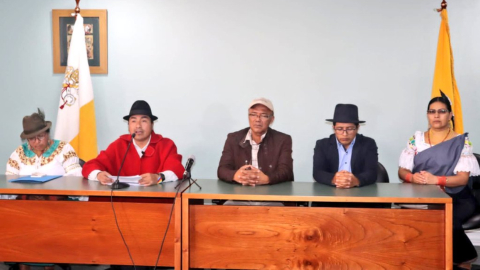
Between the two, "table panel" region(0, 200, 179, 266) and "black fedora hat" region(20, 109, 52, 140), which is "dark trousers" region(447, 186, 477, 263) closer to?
"table panel" region(0, 200, 179, 266)

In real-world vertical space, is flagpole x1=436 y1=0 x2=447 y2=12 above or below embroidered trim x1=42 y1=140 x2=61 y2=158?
above

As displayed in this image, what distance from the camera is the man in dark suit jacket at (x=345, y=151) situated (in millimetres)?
3285

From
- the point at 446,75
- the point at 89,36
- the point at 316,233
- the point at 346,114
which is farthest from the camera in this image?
the point at 89,36

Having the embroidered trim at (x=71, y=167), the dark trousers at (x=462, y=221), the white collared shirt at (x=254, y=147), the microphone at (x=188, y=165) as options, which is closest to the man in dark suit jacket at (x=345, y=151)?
the white collared shirt at (x=254, y=147)

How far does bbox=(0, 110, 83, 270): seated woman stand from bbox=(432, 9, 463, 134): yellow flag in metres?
2.82

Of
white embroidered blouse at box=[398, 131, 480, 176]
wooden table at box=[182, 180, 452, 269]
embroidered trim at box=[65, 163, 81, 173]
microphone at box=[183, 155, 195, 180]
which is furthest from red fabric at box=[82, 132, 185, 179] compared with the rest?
white embroidered blouse at box=[398, 131, 480, 176]

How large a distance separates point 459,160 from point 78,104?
2.97 meters

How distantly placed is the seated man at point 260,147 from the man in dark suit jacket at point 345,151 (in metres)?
0.22

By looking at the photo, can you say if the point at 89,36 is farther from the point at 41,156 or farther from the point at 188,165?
the point at 188,165

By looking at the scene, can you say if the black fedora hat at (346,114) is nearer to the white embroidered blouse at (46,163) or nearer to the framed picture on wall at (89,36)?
the white embroidered blouse at (46,163)

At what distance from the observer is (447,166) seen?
10.9 ft

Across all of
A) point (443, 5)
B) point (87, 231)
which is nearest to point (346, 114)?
point (443, 5)

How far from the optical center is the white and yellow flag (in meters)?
4.25

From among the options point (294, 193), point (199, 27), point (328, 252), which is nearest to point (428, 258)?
point (328, 252)
